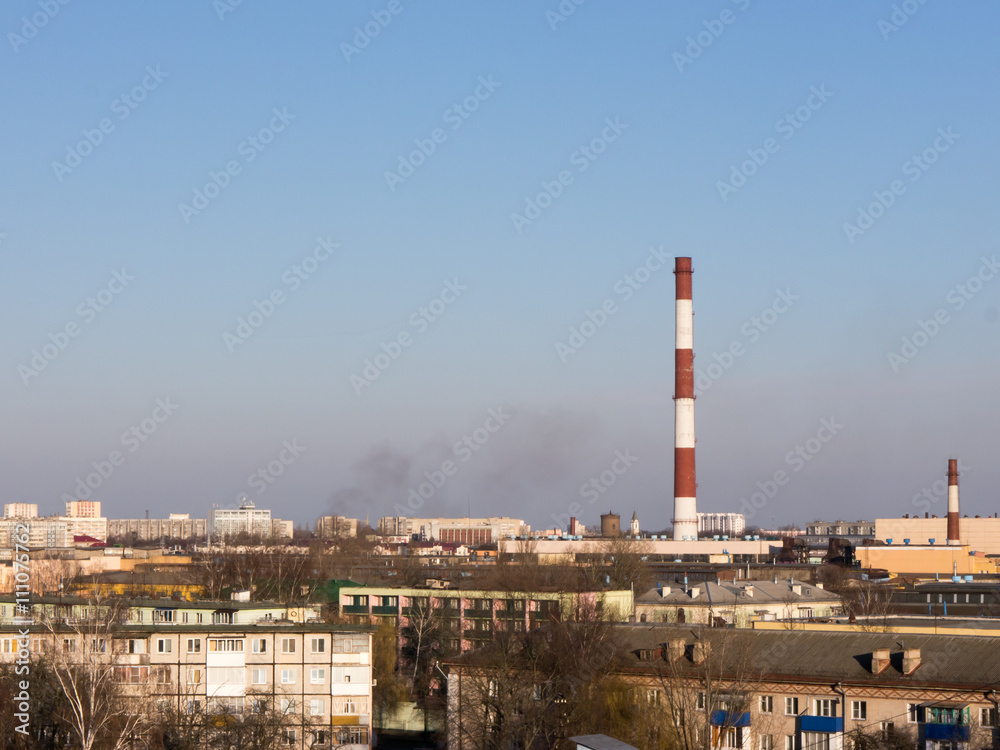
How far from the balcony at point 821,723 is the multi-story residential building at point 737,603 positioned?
986 cm

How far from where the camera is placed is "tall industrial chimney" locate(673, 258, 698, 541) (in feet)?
180

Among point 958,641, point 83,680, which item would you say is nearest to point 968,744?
point 958,641

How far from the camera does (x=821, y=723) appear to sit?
20.8 metres

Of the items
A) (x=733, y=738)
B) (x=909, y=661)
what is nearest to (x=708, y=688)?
(x=733, y=738)

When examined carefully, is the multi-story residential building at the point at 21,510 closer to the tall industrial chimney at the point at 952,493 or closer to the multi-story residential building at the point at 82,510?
the multi-story residential building at the point at 82,510

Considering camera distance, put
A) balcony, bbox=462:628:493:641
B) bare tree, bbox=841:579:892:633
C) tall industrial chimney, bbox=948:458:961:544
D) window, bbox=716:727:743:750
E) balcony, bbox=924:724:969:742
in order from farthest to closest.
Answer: tall industrial chimney, bbox=948:458:961:544
balcony, bbox=462:628:493:641
bare tree, bbox=841:579:892:633
window, bbox=716:727:743:750
balcony, bbox=924:724:969:742

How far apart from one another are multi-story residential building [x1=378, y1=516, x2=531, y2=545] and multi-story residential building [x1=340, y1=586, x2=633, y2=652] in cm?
8831

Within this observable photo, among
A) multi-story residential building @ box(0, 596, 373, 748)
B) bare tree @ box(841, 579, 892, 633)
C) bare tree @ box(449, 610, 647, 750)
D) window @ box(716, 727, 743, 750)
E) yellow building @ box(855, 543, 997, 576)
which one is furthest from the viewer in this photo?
yellow building @ box(855, 543, 997, 576)

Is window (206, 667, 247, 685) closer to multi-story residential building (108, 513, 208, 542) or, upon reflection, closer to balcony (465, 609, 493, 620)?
balcony (465, 609, 493, 620)

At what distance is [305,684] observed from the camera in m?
24.9

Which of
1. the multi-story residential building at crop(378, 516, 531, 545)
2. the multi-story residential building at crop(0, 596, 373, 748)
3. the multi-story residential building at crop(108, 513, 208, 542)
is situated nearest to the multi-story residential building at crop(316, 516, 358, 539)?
the multi-story residential building at crop(378, 516, 531, 545)

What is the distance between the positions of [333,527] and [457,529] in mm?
31139

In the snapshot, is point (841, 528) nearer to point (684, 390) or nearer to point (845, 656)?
point (684, 390)

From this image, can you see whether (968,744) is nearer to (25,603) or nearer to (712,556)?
(25,603)
